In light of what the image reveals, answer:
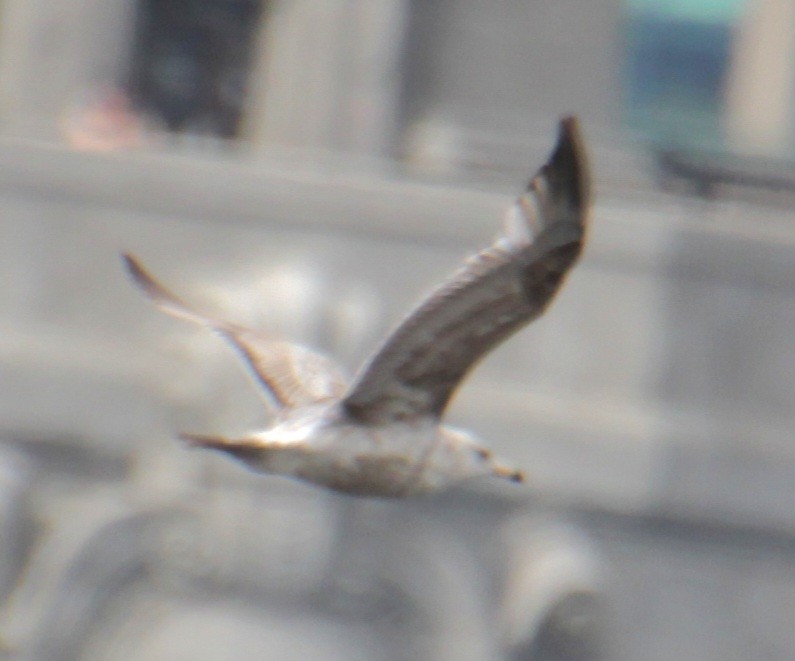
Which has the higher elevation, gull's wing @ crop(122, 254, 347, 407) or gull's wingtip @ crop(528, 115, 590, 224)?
gull's wingtip @ crop(528, 115, 590, 224)

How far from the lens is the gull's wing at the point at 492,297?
6.31 metres

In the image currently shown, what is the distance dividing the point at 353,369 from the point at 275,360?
3.76 metres

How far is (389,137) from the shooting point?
15516mm

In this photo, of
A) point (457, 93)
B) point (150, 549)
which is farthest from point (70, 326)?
point (457, 93)

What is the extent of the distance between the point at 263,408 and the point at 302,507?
31.9 inches

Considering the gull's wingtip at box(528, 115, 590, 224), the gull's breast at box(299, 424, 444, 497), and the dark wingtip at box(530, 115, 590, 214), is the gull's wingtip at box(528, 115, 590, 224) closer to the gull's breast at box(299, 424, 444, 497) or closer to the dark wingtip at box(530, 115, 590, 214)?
the dark wingtip at box(530, 115, 590, 214)

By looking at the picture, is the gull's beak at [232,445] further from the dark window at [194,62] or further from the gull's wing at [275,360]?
the dark window at [194,62]

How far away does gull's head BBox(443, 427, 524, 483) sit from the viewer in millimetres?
7352

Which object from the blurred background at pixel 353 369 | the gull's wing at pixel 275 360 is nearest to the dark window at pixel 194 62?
the blurred background at pixel 353 369

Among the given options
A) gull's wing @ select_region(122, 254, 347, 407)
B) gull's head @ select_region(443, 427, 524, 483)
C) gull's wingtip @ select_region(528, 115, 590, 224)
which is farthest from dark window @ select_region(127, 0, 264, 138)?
gull's wingtip @ select_region(528, 115, 590, 224)

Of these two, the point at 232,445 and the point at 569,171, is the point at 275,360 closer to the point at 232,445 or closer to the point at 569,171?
the point at 232,445

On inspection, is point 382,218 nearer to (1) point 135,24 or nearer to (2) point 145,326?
(2) point 145,326

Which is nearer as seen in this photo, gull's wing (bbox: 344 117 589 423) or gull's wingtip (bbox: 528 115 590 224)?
gull's wingtip (bbox: 528 115 590 224)

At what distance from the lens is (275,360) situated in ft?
25.7
